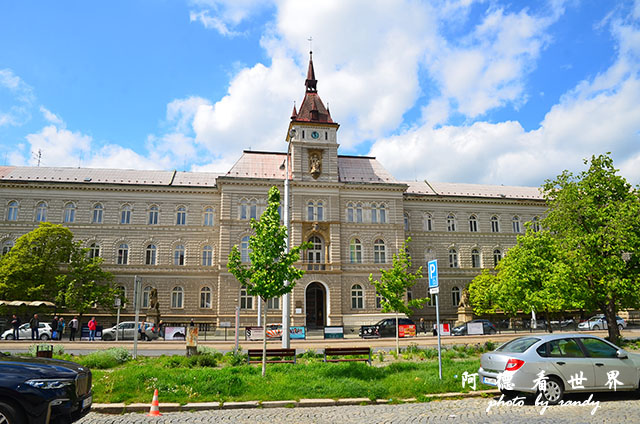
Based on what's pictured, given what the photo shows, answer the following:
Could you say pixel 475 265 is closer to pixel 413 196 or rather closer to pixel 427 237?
pixel 427 237

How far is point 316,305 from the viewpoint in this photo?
47500mm

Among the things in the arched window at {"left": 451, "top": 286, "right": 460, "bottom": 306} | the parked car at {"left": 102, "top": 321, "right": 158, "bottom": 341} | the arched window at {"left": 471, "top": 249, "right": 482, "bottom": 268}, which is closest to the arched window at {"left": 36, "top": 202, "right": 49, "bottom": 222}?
the parked car at {"left": 102, "top": 321, "right": 158, "bottom": 341}

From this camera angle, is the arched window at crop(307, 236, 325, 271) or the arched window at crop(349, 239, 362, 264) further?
the arched window at crop(349, 239, 362, 264)

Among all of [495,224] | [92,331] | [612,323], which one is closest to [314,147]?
[495,224]

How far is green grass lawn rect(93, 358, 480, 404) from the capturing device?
474 inches

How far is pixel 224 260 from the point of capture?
4503 cm

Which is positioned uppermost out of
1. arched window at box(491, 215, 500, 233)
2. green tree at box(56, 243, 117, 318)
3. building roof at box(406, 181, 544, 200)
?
building roof at box(406, 181, 544, 200)

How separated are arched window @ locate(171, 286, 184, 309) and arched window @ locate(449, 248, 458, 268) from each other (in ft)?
97.3

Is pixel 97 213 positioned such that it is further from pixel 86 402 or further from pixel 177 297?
pixel 86 402

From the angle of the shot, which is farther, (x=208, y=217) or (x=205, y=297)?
(x=208, y=217)

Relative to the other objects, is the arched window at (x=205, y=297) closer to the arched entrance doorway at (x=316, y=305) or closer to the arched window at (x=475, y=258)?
the arched entrance doorway at (x=316, y=305)

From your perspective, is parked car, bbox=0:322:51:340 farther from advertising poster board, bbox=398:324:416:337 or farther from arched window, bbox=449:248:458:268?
arched window, bbox=449:248:458:268

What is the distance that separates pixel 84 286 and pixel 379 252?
28.6 metres

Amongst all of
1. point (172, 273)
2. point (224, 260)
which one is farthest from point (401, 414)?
point (172, 273)
